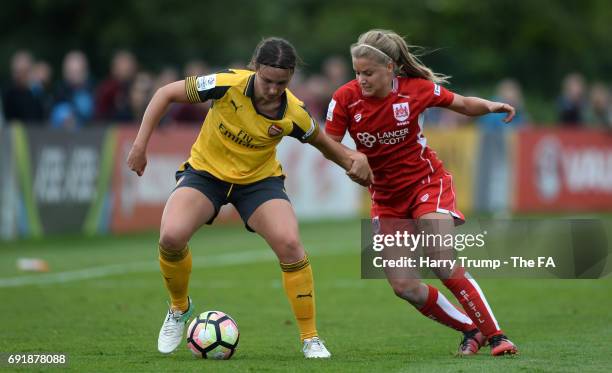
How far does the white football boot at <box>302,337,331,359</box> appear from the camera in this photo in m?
7.95

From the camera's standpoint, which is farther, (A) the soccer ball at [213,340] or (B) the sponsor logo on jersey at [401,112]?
(B) the sponsor logo on jersey at [401,112]

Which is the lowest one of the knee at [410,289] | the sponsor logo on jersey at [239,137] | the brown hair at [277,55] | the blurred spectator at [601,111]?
the knee at [410,289]

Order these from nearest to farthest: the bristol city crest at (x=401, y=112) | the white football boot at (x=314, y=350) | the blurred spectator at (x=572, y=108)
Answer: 1. the white football boot at (x=314, y=350)
2. the bristol city crest at (x=401, y=112)
3. the blurred spectator at (x=572, y=108)

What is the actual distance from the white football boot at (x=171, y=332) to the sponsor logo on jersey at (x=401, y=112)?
2015mm

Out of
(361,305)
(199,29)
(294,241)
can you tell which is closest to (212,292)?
(361,305)

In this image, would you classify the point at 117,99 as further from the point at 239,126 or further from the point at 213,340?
the point at 213,340

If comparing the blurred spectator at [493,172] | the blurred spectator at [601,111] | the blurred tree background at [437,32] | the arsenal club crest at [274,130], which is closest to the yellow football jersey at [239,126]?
the arsenal club crest at [274,130]

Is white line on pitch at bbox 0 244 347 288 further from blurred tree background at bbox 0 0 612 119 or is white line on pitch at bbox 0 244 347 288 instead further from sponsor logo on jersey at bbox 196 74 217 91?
blurred tree background at bbox 0 0 612 119

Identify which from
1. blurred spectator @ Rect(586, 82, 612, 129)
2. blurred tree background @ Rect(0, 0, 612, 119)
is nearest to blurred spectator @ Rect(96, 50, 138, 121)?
blurred tree background @ Rect(0, 0, 612, 119)

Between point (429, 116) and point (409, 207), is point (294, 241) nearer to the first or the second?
point (409, 207)

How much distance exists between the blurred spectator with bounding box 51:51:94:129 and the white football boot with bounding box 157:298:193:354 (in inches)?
363

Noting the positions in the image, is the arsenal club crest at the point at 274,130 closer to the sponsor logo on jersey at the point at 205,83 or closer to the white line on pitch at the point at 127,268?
the sponsor logo on jersey at the point at 205,83

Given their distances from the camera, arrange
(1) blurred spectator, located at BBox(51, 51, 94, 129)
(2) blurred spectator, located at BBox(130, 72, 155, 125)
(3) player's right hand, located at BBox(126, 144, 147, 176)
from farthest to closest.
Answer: (2) blurred spectator, located at BBox(130, 72, 155, 125), (1) blurred spectator, located at BBox(51, 51, 94, 129), (3) player's right hand, located at BBox(126, 144, 147, 176)

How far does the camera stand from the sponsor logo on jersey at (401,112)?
329 inches
